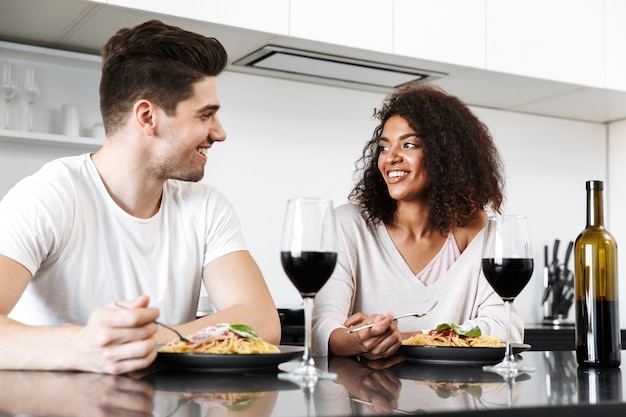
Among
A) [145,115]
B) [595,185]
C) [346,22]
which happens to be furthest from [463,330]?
[346,22]

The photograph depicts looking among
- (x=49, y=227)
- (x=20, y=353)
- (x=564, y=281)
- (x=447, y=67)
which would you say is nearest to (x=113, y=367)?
(x=20, y=353)

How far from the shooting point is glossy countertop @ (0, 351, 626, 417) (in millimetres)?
876

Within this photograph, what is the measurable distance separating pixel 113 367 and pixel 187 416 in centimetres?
36

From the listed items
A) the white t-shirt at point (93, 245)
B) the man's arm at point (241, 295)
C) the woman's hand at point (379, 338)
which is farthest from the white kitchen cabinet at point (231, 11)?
the woman's hand at point (379, 338)

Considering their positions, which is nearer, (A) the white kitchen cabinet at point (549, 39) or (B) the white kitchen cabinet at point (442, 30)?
(B) the white kitchen cabinet at point (442, 30)

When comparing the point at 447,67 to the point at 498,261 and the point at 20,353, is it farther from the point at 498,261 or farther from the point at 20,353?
the point at 20,353

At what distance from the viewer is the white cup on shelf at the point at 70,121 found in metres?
2.89

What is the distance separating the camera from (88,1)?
255 cm

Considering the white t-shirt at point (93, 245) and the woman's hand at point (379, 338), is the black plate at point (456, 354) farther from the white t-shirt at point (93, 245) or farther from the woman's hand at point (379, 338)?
the white t-shirt at point (93, 245)

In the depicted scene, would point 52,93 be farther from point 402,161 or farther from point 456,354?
point 456,354

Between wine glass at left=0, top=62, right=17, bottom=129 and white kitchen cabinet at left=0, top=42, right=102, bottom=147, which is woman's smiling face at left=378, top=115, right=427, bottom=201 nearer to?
white kitchen cabinet at left=0, top=42, right=102, bottom=147

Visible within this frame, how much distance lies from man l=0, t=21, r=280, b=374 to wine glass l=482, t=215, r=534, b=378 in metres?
0.55

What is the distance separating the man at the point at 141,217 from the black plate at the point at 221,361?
26 centimetres

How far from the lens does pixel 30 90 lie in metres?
2.85
